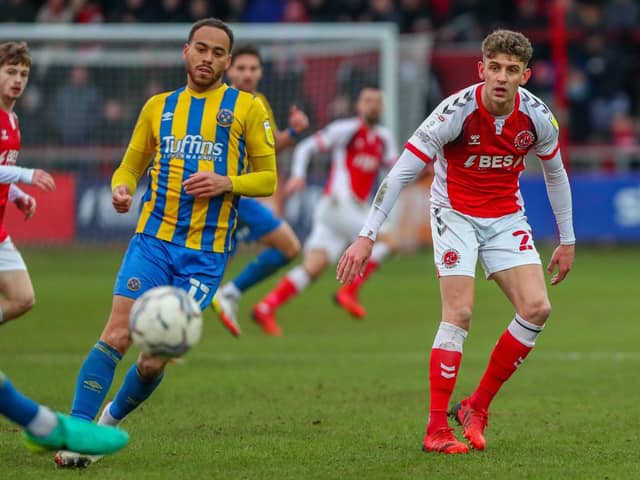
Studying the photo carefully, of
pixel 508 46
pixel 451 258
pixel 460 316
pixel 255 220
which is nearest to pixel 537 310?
pixel 460 316

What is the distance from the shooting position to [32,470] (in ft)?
19.6

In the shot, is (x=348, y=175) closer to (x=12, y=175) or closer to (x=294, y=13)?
(x=12, y=175)

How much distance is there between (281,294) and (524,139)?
603 centimetres

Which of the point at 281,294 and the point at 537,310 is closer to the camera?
the point at 537,310

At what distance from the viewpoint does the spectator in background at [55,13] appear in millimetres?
21266

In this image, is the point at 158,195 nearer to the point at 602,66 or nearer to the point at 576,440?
the point at 576,440

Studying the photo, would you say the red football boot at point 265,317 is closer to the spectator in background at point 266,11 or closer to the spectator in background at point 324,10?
the spectator in background at point 324,10

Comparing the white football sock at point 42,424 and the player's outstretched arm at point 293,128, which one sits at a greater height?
the player's outstretched arm at point 293,128

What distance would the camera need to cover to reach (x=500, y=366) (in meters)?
6.86

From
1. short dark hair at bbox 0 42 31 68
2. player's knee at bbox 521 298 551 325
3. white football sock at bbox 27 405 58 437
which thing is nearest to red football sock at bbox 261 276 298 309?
short dark hair at bbox 0 42 31 68

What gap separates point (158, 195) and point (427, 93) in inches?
599

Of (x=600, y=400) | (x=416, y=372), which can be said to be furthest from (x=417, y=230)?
(x=600, y=400)

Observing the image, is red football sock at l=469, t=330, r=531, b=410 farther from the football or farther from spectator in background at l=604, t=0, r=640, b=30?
spectator in background at l=604, t=0, r=640, b=30

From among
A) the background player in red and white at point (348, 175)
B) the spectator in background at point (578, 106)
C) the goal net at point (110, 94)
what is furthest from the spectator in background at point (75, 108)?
the spectator in background at point (578, 106)
